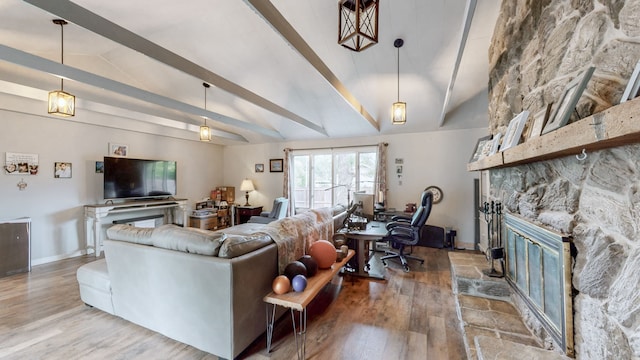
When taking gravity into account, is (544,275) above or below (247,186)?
below

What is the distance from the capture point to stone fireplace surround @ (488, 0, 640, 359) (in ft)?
3.35

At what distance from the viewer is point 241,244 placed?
1.99m

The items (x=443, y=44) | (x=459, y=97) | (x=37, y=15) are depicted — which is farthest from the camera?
(x=459, y=97)

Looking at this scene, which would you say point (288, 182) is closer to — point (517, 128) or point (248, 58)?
point (248, 58)

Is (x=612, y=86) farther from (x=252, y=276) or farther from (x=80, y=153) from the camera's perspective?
(x=80, y=153)

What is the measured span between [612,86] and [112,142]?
674 cm

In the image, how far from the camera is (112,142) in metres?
5.00

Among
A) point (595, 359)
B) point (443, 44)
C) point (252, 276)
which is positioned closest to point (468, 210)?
point (443, 44)

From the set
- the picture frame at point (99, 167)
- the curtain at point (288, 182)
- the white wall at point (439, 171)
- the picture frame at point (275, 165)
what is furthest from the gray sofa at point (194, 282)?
the picture frame at point (275, 165)

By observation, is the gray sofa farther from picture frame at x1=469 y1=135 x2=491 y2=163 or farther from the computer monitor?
picture frame at x1=469 y1=135 x2=491 y2=163

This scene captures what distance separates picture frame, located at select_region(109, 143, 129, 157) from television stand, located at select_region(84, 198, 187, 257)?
101 centimetres

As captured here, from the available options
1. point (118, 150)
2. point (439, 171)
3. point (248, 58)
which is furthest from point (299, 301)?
point (118, 150)

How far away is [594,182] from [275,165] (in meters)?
6.51

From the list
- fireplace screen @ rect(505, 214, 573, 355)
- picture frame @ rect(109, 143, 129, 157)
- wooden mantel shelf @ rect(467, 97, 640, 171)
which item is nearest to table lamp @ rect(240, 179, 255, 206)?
picture frame @ rect(109, 143, 129, 157)
